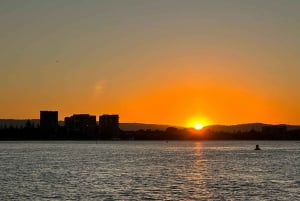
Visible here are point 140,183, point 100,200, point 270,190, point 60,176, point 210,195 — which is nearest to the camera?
point 100,200

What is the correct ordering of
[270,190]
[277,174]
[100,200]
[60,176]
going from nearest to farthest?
[100,200] → [270,190] → [60,176] → [277,174]

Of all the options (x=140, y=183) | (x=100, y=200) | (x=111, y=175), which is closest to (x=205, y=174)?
(x=111, y=175)

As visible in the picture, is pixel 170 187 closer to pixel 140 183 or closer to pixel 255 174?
pixel 140 183


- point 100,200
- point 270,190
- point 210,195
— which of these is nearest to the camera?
point 100,200

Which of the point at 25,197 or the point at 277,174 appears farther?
the point at 277,174

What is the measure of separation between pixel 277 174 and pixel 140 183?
2887cm

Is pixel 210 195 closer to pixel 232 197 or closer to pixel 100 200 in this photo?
pixel 232 197

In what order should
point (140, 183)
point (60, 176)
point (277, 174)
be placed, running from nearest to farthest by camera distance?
point (140, 183), point (60, 176), point (277, 174)

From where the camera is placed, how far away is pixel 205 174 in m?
100

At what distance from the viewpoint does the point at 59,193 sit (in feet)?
227

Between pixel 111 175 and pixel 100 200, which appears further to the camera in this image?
pixel 111 175

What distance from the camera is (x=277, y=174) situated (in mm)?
99688

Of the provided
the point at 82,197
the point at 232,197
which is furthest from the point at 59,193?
the point at 232,197

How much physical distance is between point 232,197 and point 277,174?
119 feet
